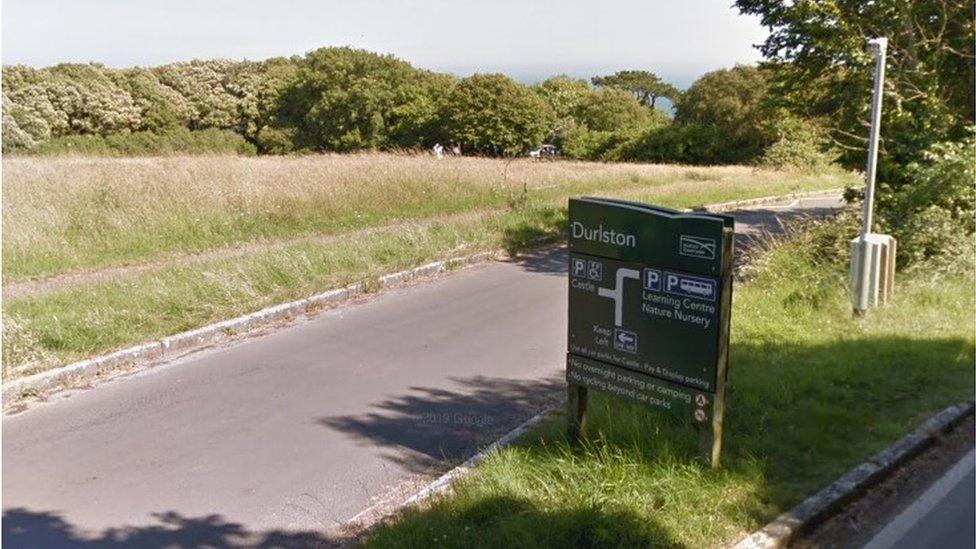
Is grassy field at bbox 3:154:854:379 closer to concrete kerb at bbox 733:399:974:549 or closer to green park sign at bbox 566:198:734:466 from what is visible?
green park sign at bbox 566:198:734:466

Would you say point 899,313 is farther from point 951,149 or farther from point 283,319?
point 283,319

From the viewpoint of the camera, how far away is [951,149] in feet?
35.0

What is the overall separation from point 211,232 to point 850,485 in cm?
1032

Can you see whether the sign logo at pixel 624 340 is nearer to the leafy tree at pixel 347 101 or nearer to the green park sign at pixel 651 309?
the green park sign at pixel 651 309

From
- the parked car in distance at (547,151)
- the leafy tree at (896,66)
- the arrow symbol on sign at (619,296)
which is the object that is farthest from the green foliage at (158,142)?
the arrow symbol on sign at (619,296)

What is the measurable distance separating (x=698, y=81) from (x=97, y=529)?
49190mm

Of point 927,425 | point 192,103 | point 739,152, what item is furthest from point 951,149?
point 192,103

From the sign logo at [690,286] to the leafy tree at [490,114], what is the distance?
117 feet

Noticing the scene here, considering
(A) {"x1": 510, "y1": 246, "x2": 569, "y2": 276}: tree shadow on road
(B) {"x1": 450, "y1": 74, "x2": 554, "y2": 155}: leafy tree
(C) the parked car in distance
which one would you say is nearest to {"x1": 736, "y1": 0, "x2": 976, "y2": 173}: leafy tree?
(A) {"x1": 510, "y1": 246, "x2": 569, "y2": 276}: tree shadow on road

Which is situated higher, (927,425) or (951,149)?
(951,149)

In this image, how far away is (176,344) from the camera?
7871mm

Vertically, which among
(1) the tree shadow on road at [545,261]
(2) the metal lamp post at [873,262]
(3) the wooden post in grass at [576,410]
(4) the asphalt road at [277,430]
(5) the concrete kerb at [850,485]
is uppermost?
(2) the metal lamp post at [873,262]

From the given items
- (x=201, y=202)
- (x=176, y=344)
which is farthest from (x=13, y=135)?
(x=176, y=344)

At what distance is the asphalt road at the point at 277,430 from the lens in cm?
477
